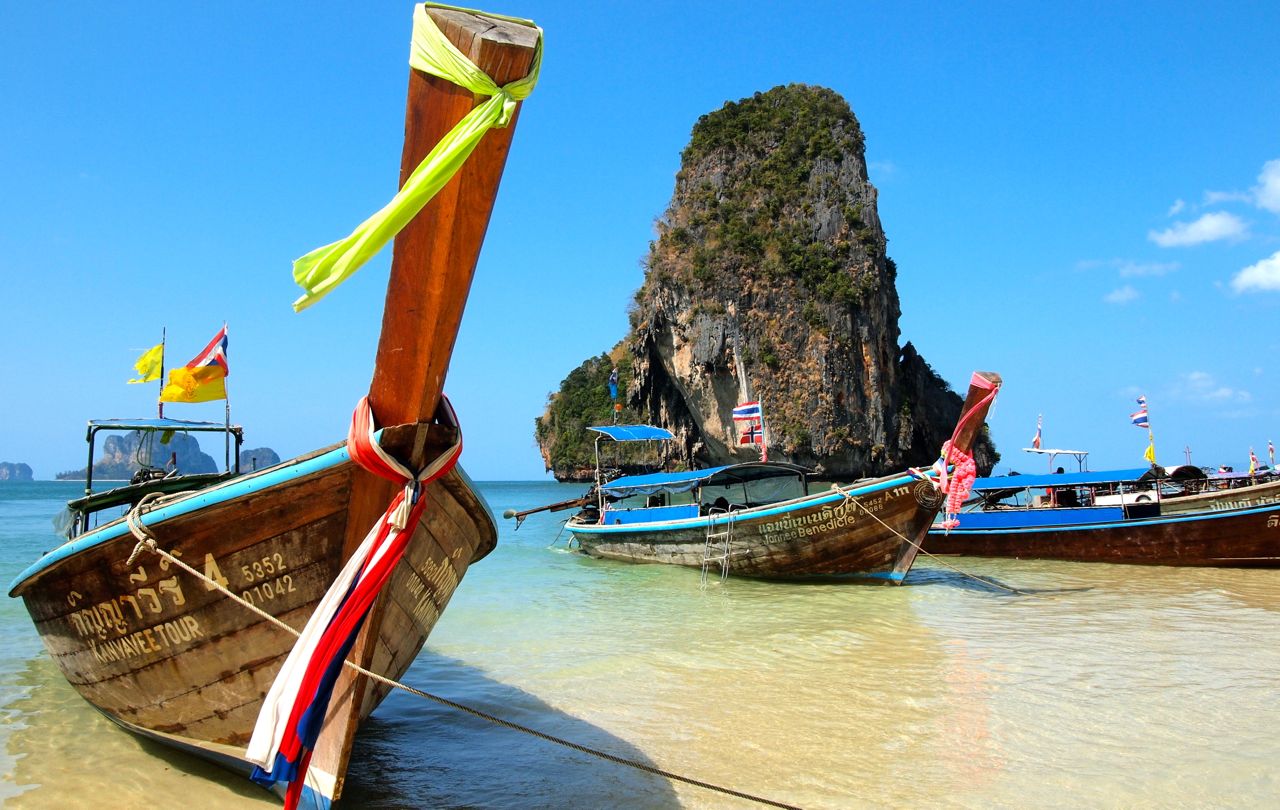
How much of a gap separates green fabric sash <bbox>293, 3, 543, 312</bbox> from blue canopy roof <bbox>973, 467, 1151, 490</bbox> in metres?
16.7

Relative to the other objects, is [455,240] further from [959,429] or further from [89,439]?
[959,429]

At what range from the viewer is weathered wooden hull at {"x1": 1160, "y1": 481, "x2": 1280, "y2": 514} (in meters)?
13.7

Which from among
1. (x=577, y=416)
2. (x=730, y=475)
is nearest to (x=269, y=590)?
(x=730, y=475)

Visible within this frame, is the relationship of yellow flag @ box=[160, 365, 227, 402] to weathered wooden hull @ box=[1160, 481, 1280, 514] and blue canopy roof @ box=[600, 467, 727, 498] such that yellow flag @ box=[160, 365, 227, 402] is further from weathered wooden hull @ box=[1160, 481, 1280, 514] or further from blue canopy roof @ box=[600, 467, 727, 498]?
weathered wooden hull @ box=[1160, 481, 1280, 514]

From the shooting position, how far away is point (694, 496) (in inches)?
589

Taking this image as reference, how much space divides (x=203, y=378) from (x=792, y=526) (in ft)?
26.8

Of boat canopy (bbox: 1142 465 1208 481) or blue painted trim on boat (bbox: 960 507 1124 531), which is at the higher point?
boat canopy (bbox: 1142 465 1208 481)

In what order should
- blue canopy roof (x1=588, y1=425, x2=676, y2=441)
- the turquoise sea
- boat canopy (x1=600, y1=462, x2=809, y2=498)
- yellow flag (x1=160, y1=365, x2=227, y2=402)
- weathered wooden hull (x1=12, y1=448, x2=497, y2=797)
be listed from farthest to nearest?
blue canopy roof (x1=588, y1=425, x2=676, y2=441) → boat canopy (x1=600, y1=462, x2=809, y2=498) → yellow flag (x1=160, y1=365, x2=227, y2=402) → the turquoise sea → weathered wooden hull (x1=12, y1=448, x2=497, y2=797)

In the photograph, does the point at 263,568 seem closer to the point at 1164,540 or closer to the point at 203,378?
the point at 203,378

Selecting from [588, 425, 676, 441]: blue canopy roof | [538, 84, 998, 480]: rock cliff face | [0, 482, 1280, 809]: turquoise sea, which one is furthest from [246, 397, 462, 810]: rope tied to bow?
[538, 84, 998, 480]: rock cliff face

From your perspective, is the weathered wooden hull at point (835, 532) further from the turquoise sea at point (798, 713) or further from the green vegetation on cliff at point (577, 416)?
the green vegetation on cliff at point (577, 416)

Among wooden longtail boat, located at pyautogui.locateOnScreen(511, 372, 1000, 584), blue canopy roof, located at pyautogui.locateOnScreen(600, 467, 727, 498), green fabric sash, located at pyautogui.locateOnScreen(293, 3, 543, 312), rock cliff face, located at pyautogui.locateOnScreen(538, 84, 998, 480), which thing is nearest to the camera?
green fabric sash, located at pyautogui.locateOnScreen(293, 3, 543, 312)

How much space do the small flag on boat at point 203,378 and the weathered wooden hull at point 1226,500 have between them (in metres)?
15.3

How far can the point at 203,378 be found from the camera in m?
7.48
